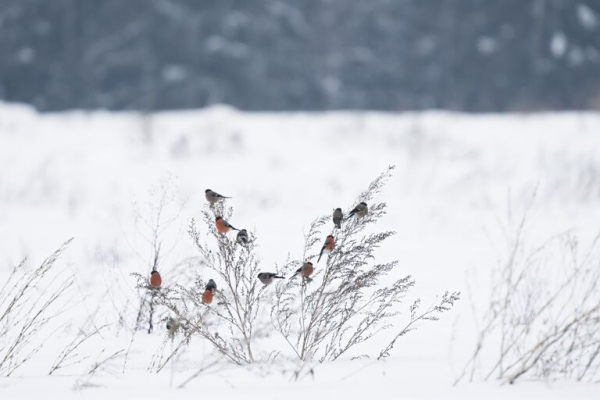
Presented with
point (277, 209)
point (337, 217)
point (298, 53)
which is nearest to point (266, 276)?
point (337, 217)

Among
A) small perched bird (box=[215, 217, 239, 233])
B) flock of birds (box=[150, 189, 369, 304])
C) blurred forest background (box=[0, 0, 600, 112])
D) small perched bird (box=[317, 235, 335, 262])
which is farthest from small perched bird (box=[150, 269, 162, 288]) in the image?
blurred forest background (box=[0, 0, 600, 112])

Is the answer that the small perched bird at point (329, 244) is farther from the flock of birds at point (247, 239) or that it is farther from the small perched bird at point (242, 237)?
the small perched bird at point (242, 237)

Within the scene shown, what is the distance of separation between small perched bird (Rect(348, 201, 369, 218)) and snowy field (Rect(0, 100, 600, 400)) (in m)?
0.27

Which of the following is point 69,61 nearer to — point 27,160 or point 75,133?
point 75,133

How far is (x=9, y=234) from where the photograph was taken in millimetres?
6941

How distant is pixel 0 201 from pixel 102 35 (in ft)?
65.8

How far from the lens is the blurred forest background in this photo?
26.1 m

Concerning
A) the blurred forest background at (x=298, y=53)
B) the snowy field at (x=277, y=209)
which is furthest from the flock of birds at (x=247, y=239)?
the blurred forest background at (x=298, y=53)

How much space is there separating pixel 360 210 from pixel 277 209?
575 cm

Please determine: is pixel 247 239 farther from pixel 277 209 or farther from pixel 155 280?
pixel 277 209

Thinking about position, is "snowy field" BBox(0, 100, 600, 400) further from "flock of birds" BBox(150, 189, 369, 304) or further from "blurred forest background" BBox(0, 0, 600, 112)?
"blurred forest background" BBox(0, 0, 600, 112)

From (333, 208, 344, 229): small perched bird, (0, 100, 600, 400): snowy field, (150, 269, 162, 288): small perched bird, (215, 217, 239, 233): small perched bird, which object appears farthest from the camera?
(150, 269, 162, 288): small perched bird

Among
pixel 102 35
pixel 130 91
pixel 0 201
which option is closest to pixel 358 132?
pixel 0 201

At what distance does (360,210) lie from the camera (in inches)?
107
